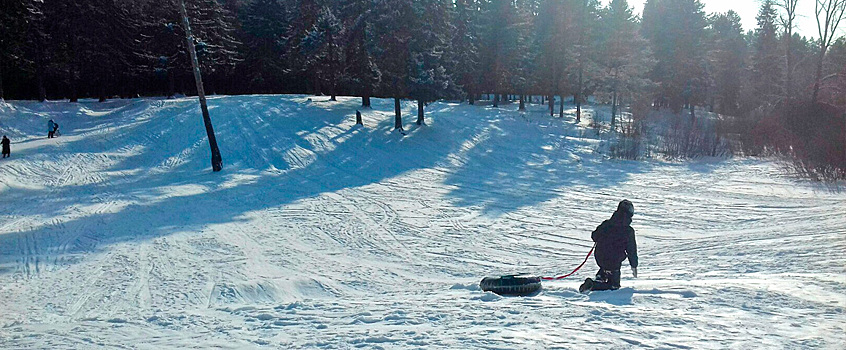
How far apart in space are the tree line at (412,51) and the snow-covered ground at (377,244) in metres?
5.78

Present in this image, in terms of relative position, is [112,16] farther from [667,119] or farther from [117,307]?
[667,119]

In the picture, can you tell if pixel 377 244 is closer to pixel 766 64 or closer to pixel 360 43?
pixel 360 43

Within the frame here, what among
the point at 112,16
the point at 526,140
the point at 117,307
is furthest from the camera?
the point at 112,16

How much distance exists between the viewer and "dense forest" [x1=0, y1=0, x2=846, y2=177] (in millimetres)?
29688

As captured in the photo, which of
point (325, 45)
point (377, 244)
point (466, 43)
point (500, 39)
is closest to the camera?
point (377, 244)

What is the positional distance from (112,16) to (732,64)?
→ 2192 inches

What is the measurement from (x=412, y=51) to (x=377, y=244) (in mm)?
18181

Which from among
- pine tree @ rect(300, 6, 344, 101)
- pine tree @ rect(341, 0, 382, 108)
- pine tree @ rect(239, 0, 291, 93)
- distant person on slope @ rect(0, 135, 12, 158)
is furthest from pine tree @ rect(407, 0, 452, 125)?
pine tree @ rect(239, 0, 291, 93)

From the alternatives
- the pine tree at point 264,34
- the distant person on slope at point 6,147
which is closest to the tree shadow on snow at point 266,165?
the distant person on slope at point 6,147

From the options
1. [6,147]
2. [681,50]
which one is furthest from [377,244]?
[681,50]

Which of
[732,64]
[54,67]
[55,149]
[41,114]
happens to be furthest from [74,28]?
[732,64]

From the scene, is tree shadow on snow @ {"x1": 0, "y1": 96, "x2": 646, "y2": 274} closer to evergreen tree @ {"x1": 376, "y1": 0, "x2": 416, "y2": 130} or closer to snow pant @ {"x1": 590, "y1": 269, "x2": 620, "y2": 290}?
evergreen tree @ {"x1": 376, "y1": 0, "x2": 416, "y2": 130}

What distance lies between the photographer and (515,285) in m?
8.37

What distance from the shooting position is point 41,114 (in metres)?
32.2
